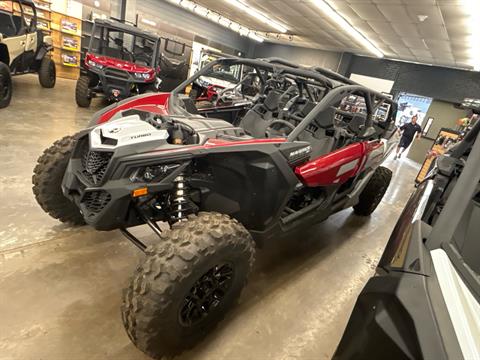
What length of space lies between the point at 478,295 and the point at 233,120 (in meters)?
2.85

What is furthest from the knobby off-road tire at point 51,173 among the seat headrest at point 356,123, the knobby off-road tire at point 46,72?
the knobby off-road tire at point 46,72

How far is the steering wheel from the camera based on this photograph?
2.58 metres

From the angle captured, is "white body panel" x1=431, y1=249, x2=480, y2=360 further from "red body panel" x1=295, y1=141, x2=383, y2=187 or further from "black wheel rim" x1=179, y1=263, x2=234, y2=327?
"red body panel" x1=295, y1=141, x2=383, y2=187

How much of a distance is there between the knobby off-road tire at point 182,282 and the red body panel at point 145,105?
1243mm

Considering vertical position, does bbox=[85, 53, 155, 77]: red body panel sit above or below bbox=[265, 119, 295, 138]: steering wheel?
below

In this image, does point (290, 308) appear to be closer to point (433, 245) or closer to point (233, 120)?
point (433, 245)

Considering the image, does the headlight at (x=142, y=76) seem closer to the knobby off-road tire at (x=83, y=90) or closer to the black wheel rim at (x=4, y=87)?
the knobby off-road tire at (x=83, y=90)

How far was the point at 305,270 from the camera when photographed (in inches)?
104

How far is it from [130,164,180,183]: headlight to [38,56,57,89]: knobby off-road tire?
23.7 ft

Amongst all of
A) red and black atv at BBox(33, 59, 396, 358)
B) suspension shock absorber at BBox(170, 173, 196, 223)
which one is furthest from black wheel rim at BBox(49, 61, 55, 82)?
suspension shock absorber at BBox(170, 173, 196, 223)

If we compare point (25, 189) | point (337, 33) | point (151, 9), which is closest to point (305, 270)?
point (25, 189)

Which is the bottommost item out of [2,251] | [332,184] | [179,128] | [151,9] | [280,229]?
[2,251]

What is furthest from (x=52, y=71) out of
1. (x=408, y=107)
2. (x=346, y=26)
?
(x=408, y=107)

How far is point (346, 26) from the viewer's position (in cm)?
936
